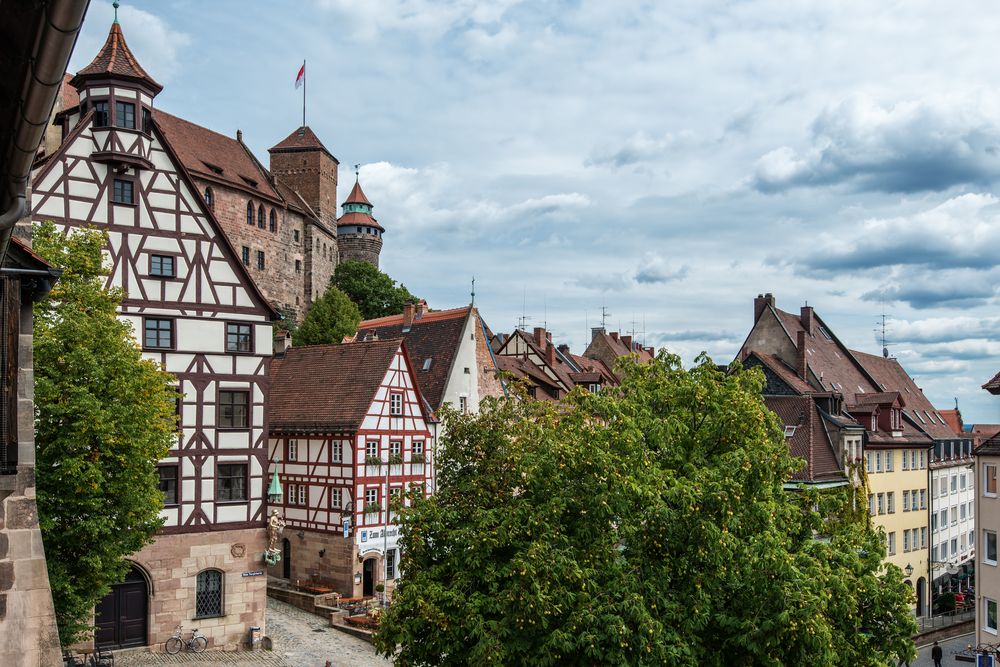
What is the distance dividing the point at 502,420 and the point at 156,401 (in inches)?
315

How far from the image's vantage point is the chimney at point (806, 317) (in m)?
53.2

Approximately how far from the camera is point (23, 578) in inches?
476

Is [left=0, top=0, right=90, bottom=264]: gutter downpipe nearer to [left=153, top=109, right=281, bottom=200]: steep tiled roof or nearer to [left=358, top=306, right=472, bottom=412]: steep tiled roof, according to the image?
[left=358, top=306, right=472, bottom=412]: steep tiled roof

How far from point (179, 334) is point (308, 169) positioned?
210 feet

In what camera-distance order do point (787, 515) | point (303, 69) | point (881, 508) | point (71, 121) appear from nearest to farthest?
point (787, 515) → point (71, 121) → point (881, 508) → point (303, 69)

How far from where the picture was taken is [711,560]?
51.4ft

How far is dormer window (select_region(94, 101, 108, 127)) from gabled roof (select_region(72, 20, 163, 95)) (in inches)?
30.8

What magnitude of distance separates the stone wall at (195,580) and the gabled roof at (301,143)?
65.7 meters

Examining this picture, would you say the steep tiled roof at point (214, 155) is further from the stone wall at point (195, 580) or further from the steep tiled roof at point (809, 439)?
the steep tiled roof at point (809, 439)

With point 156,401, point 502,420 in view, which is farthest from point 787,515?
point 156,401

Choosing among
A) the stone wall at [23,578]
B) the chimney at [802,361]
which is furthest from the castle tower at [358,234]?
the stone wall at [23,578]

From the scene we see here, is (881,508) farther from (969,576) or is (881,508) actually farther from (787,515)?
(787,515)

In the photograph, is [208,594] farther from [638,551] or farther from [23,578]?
[23,578]

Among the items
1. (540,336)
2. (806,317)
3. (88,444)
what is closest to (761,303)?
(806,317)
